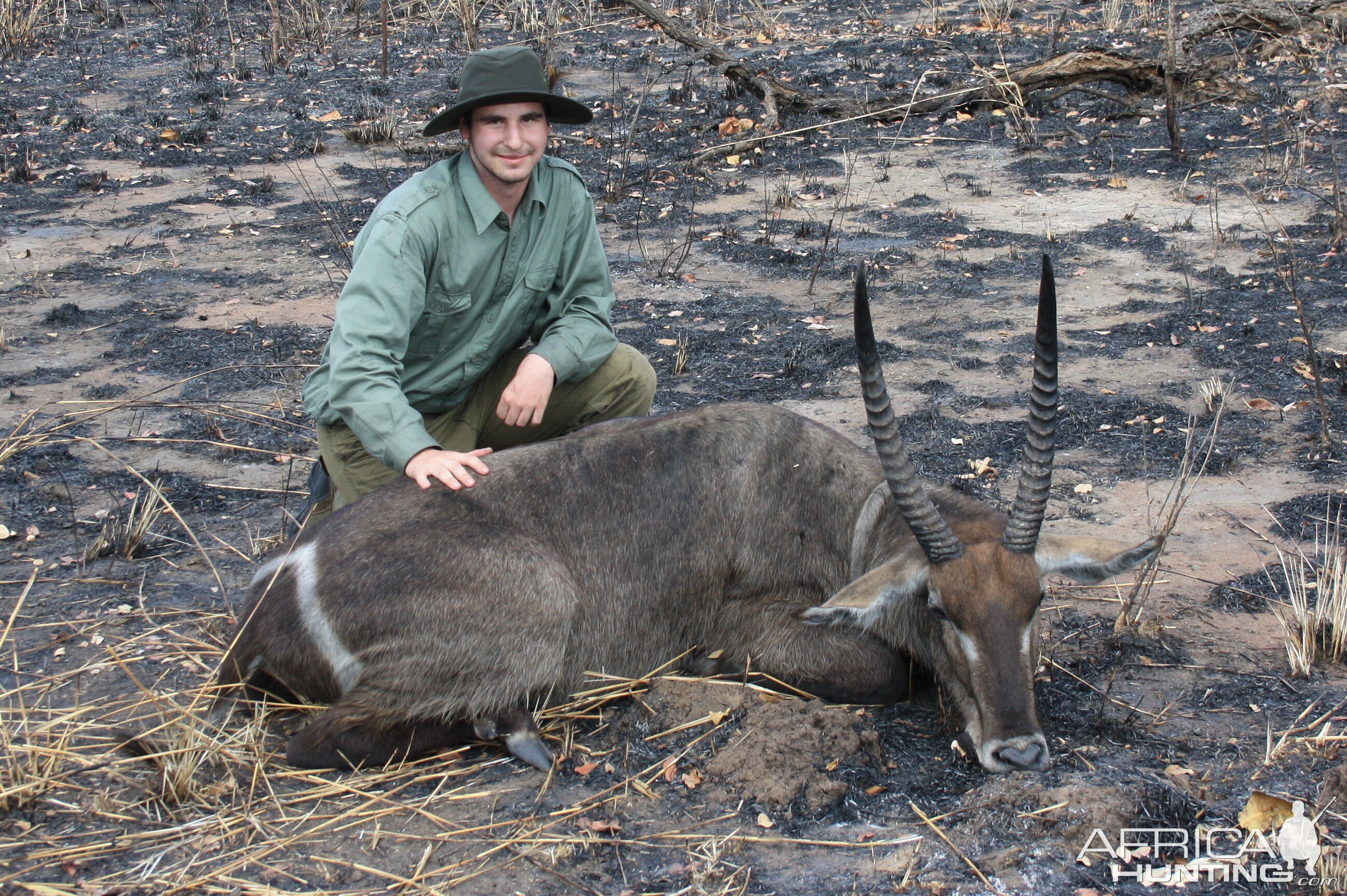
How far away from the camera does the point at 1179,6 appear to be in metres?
14.1

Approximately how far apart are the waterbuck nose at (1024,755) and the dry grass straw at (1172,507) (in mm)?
806

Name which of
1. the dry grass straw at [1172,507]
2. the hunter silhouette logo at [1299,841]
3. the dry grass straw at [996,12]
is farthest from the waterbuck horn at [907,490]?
the dry grass straw at [996,12]

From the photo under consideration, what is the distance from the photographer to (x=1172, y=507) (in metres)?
5.58

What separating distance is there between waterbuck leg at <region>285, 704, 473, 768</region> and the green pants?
4.42 feet

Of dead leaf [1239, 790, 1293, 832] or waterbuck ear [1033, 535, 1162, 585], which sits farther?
waterbuck ear [1033, 535, 1162, 585]

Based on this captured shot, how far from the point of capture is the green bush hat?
4.73 meters

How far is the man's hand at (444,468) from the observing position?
13.8ft

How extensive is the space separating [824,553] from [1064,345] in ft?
11.8

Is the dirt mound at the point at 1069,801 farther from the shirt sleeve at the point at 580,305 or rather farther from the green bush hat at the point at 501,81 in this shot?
the green bush hat at the point at 501,81

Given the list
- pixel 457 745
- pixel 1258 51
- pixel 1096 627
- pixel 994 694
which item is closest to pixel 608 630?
pixel 457 745

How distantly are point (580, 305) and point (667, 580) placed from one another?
4.88ft

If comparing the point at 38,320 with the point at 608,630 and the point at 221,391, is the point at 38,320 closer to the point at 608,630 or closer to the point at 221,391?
the point at 221,391

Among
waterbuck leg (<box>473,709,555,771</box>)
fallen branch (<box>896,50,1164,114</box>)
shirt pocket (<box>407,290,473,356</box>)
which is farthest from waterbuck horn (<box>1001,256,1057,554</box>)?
fallen branch (<box>896,50,1164,114</box>)

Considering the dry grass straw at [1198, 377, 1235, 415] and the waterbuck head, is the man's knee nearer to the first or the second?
Result: the waterbuck head
